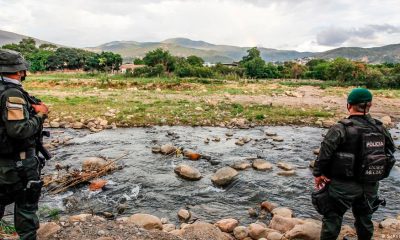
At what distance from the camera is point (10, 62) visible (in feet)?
14.3

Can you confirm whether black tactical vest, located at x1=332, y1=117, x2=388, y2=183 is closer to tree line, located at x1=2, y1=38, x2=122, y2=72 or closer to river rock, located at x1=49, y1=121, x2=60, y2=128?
river rock, located at x1=49, y1=121, x2=60, y2=128

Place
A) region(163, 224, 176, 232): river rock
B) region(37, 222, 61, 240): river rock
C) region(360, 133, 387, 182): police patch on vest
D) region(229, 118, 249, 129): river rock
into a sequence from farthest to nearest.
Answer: region(229, 118, 249, 129): river rock → region(163, 224, 176, 232): river rock → region(37, 222, 61, 240): river rock → region(360, 133, 387, 182): police patch on vest

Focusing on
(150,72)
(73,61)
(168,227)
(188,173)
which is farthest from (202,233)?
(73,61)

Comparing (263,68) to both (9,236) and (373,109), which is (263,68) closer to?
(373,109)

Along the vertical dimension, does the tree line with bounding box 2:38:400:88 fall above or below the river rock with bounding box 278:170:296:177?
above

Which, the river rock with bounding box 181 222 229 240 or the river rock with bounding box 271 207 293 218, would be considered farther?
the river rock with bounding box 271 207 293 218

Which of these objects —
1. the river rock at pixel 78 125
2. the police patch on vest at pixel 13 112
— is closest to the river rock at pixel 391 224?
the police patch on vest at pixel 13 112

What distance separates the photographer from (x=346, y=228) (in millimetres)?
6574

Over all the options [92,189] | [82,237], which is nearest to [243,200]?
[92,189]

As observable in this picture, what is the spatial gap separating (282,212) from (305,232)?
149cm

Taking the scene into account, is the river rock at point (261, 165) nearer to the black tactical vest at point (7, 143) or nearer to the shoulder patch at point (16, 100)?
the black tactical vest at point (7, 143)

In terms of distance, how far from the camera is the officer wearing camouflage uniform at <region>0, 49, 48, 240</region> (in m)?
4.18

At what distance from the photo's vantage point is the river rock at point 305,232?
6.07 m

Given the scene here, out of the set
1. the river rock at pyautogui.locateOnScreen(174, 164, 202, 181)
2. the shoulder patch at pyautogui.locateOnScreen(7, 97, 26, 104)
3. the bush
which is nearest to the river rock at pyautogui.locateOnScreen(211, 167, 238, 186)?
the river rock at pyautogui.locateOnScreen(174, 164, 202, 181)
